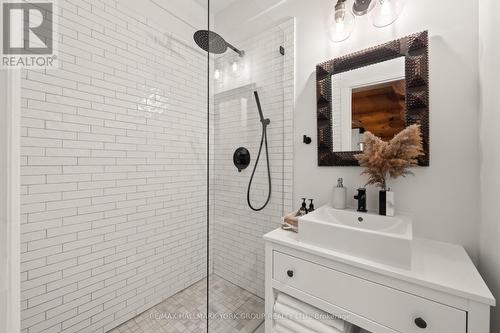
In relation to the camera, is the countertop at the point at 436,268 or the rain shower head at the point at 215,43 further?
the rain shower head at the point at 215,43

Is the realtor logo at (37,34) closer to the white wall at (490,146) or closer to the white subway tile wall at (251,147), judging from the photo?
the white subway tile wall at (251,147)

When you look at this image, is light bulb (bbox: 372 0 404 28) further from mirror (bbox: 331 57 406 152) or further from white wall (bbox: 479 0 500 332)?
white wall (bbox: 479 0 500 332)

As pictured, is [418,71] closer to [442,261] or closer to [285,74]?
[285,74]

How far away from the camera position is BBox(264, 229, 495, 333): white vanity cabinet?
70 cm

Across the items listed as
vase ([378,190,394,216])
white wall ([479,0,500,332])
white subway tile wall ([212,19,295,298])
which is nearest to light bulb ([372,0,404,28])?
white wall ([479,0,500,332])

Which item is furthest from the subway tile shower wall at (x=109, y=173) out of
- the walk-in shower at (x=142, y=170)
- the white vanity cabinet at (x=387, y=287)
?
the white vanity cabinet at (x=387, y=287)

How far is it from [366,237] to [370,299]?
25 cm

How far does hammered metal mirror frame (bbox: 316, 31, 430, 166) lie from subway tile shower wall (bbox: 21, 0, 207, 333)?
3.90 feet

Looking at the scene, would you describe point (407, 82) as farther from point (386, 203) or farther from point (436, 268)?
point (436, 268)

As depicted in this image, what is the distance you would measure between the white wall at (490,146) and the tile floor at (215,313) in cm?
135

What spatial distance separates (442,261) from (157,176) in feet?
6.35

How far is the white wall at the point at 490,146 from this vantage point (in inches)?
32.0

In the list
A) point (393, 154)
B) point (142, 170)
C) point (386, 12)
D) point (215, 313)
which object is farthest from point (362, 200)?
point (142, 170)

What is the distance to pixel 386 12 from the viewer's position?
1.19 metres
